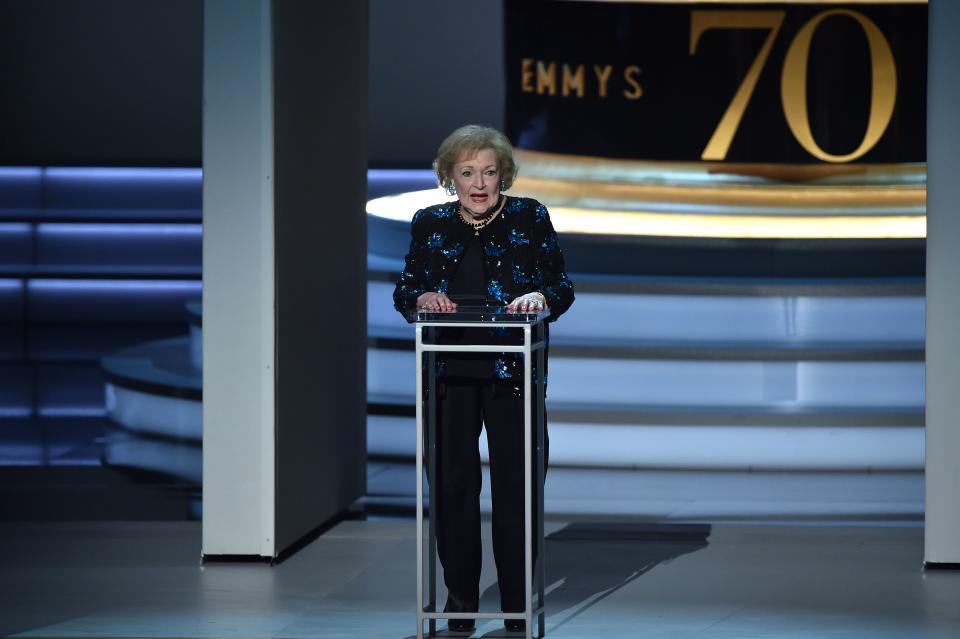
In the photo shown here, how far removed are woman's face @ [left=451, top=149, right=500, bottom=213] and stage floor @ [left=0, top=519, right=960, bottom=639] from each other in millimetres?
810

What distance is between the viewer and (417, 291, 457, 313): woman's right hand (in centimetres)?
254

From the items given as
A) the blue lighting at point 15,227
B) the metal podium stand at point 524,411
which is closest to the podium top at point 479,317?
the metal podium stand at point 524,411

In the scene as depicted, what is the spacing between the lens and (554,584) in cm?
321

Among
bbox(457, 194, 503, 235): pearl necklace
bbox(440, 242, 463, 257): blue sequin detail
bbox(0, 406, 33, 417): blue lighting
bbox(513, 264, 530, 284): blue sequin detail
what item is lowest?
bbox(0, 406, 33, 417): blue lighting

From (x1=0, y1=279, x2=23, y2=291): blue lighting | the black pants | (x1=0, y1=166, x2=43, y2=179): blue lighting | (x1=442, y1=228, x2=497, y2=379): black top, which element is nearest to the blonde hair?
(x1=442, y1=228, x2=497, y2=379): black top

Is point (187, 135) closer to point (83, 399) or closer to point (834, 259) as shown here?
point (83, 399)

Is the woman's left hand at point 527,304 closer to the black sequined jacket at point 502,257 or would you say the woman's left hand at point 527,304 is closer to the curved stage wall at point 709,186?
the black sequined jacket at point 502,257

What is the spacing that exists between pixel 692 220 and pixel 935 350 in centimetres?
355

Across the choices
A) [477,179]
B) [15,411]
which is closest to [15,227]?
[15,411]

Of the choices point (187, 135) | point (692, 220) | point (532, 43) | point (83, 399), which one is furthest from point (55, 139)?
point (692, 220)

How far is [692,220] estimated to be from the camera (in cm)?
671

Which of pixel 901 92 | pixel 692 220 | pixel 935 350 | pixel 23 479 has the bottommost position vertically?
pixel 23 479

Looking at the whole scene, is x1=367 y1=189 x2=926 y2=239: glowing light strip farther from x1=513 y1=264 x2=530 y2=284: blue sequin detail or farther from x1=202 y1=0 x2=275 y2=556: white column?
x1=513 y1=264 x2=530 y2=284: blue sequin detail

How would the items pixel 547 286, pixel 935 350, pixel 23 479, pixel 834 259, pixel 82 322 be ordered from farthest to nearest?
pixel 82 322, pixel 834 259, pixel 23 479, pixel 935 350, pixel 547 286
